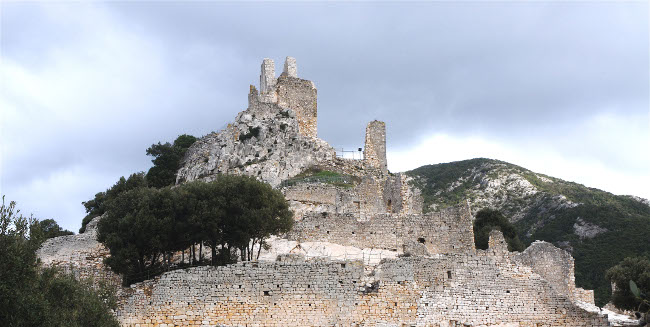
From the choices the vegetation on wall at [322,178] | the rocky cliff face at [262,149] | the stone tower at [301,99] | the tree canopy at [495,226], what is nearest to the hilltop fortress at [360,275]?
the vegetation on wall at [322,178]

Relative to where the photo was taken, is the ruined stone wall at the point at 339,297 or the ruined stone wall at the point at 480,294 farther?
the ruined stone wall at the point at 480,294

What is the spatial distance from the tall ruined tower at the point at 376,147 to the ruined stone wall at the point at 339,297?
25.7 meters

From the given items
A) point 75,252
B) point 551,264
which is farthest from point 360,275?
point 75,252

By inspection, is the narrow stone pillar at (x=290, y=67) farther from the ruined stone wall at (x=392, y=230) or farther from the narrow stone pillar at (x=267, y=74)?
the ruined stone wall at (x=392, y=230)

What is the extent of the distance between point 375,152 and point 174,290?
29.7 meters

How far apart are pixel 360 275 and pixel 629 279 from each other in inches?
659

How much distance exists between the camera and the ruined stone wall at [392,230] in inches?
1625

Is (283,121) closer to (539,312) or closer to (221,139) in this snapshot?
(221,139)

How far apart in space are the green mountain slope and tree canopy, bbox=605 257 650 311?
9.22 metres

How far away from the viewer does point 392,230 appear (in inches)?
1636

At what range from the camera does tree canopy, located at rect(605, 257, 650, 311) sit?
1519 inches

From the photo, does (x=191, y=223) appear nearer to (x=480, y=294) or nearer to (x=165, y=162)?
(x=480, y=294)

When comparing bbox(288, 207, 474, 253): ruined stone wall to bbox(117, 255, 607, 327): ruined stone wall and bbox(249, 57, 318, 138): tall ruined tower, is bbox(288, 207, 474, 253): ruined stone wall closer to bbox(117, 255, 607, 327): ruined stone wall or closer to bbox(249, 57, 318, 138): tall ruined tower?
bbox(117, 255, 607, 327): ruined stone wall

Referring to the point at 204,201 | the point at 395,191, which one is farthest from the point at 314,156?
the point at 204,201
